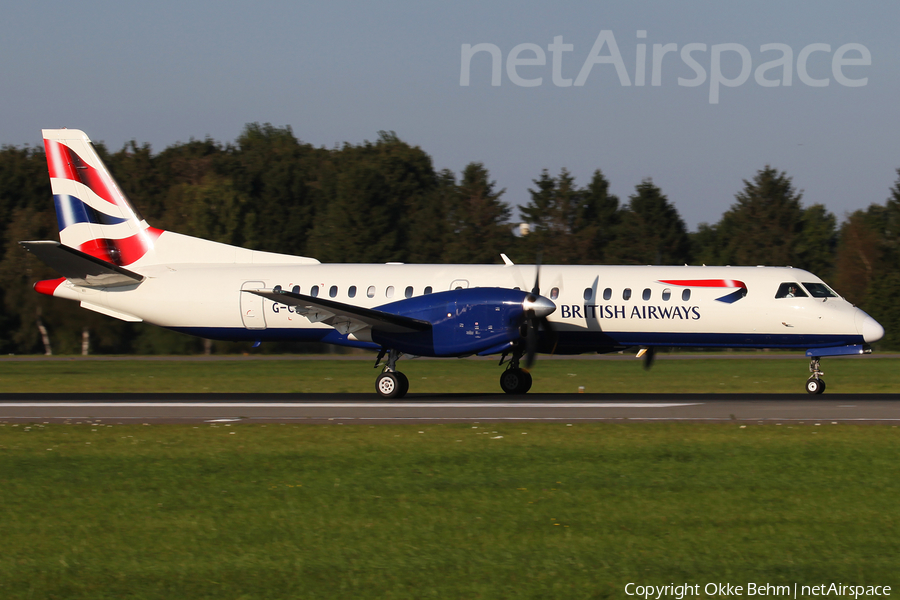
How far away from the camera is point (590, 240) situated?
59.0 m

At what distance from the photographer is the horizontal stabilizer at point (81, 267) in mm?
21375

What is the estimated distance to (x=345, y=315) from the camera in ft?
67.7

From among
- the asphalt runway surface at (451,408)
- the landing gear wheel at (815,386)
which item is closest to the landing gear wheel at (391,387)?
the asphalt runway surface at (451,408)

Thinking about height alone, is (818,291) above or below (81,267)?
below

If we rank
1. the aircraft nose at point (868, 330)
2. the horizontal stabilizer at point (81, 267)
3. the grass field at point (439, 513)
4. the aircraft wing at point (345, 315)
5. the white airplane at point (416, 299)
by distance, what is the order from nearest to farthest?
the grass field at point (439, 513) → the aircraft wing at point (345, 315) → the white airplane at point (416, 299) → the aircraft nose at point (868, 330) → the horizontal stabilizer at point (81, 267)

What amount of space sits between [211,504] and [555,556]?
375cm

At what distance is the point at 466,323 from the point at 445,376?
9247mm

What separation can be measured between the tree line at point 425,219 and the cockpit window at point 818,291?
91.5ft

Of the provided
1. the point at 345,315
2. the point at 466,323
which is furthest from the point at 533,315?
the point at 345,315

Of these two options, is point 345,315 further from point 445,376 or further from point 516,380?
point 445,376

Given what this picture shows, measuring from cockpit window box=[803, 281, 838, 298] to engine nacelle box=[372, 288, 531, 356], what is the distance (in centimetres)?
684

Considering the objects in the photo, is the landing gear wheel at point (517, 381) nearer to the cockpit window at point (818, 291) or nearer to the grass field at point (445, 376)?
the grass field at point (445, 376)

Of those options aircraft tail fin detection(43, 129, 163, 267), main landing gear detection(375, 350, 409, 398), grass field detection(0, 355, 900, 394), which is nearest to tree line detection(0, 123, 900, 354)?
grass field detection(0, 355, 900, 394)

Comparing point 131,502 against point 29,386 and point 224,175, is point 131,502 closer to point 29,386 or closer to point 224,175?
point 29,386
